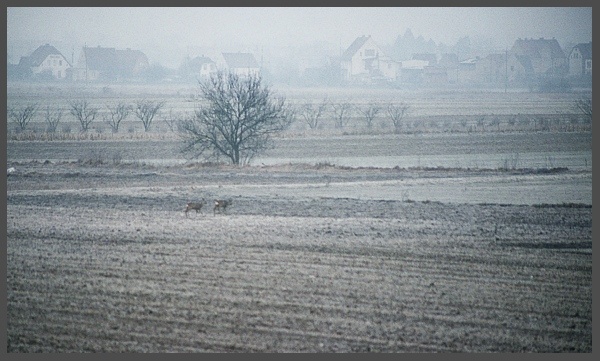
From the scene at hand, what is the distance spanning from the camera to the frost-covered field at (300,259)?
1151 centimetres

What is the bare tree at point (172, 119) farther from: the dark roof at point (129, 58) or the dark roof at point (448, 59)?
the dark roof at point (448, 59)

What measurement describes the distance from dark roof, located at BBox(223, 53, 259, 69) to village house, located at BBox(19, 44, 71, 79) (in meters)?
6.53

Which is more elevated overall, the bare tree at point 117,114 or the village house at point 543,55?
the village house at point 543,55

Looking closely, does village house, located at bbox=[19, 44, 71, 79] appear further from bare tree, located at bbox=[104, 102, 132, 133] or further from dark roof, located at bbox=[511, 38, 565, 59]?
dark roof, located at bbox=[511, 38, 565, 59]

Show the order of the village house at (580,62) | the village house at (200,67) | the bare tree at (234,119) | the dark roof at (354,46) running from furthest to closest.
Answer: the village house at (200,67) < the dark roof at (354,46) < the bare tree at (234,119) < the village house at (580,62)

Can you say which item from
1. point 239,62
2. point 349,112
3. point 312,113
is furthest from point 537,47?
point 349,112

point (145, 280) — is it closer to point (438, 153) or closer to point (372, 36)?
point (372, 36)

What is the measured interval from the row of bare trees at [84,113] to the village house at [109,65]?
1.29 m

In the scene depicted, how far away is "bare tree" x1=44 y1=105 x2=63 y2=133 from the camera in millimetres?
30891

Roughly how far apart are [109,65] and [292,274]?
24636mm

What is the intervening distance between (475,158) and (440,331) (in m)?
15.8

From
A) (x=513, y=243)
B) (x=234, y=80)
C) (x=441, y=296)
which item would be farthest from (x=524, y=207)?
(x=234, y=80)

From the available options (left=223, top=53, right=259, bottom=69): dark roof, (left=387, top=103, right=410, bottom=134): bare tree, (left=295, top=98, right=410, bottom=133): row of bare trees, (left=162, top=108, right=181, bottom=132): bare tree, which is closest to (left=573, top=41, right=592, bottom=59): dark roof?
(left=387, top=103, right=410, bottom=134): bare tree

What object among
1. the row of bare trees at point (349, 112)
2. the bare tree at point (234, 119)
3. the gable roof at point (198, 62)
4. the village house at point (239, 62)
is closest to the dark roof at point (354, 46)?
the row of bare trees at point (349, 112)
